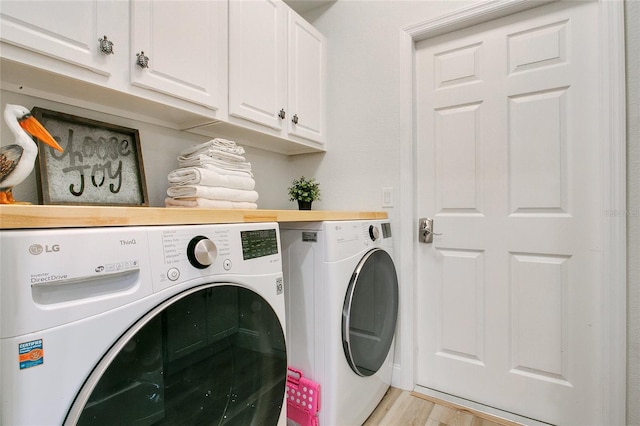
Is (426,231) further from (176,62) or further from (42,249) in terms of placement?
(42,249)

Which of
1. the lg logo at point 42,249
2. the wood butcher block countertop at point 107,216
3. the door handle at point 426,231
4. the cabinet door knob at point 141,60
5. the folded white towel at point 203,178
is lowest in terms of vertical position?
the door handle at point 426,231

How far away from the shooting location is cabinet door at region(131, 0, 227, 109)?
1.05 meters

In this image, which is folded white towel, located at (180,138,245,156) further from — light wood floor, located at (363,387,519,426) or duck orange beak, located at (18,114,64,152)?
light wood floor, located at (363,387,519,426)

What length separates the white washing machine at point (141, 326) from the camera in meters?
0.48

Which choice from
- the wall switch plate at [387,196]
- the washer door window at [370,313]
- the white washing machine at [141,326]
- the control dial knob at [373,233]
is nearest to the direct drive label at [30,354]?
the white washing machine at [141,326]

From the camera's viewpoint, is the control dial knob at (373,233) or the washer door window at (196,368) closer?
→ the washer door window at (196,368)

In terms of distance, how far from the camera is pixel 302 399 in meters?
1.21

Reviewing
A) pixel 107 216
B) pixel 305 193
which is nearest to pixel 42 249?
pixel 107 216

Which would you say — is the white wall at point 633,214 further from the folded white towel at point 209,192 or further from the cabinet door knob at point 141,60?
the cabinet door knob at point 141,60

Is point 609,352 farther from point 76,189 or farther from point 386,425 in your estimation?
point 76,189

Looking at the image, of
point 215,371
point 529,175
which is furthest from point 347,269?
point 529,175

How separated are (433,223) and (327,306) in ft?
2.93

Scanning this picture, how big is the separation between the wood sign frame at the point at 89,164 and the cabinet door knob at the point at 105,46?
1.02 feet

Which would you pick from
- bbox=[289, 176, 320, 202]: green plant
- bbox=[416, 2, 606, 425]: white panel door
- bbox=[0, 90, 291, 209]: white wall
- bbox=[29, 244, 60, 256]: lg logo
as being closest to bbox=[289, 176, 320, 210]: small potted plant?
bbox=[289, 176, 320, 202]: green plant
